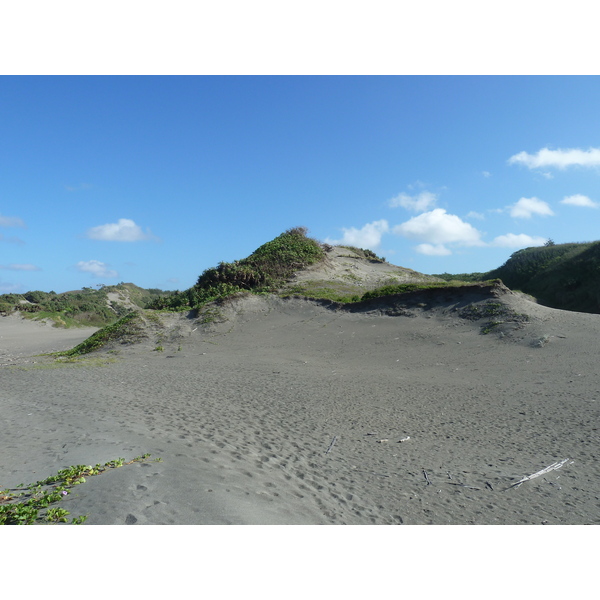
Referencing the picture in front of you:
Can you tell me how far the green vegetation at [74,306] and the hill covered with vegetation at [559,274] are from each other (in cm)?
4027

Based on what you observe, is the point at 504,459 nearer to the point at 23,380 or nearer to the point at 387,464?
the point at 387,464

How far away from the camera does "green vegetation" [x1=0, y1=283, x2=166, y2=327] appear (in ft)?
124

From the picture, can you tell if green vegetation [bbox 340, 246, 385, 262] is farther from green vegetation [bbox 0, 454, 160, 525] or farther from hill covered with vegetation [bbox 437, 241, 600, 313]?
green vegetation [bbox 0, 454, 160, 525]

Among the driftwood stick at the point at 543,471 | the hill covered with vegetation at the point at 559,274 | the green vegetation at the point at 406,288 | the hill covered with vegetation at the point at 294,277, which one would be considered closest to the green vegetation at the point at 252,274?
the hill covered with vegetation at the point at 294,277

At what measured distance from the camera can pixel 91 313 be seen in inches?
1642

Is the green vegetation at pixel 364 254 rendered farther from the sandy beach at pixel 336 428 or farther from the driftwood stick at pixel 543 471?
the driftwood stick at pixel 543 471

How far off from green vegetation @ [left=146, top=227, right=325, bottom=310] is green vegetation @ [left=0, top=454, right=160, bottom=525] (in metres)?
17.3

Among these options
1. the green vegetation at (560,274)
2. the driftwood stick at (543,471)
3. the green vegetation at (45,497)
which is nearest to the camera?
the green vegetation at (45,497)

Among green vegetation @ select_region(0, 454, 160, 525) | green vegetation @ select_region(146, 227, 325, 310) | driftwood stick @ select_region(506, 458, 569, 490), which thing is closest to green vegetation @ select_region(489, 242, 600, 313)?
green vegetation @ select_region(146, 227, 325, 310)

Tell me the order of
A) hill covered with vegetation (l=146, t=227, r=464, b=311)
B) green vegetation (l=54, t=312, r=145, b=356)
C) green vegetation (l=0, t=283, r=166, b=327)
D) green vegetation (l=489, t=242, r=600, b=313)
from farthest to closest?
green vegetation (l=0, t=283, r=166, b=327) < green vegetation (l=489, t=242, r=600, b=313) < hill covered with vegetation (l=146, t=227, r=464, b=311) < green vegetation (l=54, t=312, r=145, b=356)

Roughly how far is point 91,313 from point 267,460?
135 feet

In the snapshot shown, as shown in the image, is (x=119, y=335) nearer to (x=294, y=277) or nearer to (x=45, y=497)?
(x=294, y=277)

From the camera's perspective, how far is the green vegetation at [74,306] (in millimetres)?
37812

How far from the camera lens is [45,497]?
13.3 feet
